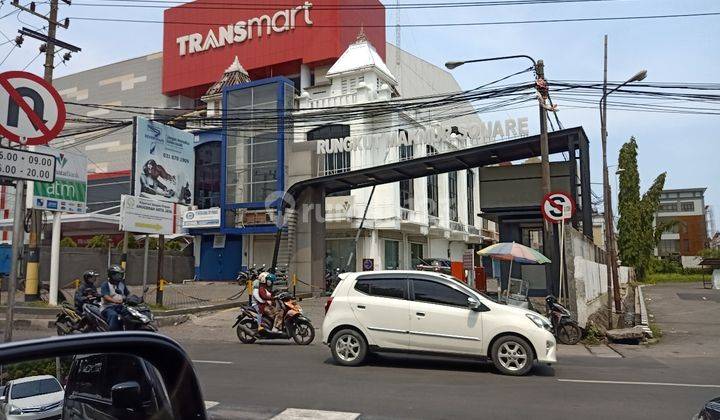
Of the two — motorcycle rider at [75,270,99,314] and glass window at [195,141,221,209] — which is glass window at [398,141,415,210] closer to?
glass window at [195,141,221,209]

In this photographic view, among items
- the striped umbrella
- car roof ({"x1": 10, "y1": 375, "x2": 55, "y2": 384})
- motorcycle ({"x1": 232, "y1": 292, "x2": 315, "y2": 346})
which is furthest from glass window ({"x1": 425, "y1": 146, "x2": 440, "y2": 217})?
car roof ({"x1": 10, "y1": 375, "x2": 55, "y2": 384})

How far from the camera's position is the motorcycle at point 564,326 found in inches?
504

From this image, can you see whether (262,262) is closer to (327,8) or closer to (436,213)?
(436,213)

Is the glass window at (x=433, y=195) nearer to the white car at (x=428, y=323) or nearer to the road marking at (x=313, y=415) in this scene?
the white car at (x=428, y=323)

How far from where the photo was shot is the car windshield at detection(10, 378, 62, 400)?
6.47 ft

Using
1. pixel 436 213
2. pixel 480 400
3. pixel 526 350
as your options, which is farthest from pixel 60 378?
pixel 436 213

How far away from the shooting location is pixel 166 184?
813 inches

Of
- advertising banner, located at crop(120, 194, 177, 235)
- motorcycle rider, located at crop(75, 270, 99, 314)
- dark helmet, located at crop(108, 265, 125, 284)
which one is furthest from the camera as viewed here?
advertising banner, located at crop(120, 194, 177, 235)

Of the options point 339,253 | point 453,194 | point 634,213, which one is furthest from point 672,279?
point 339,253

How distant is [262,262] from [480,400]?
105ft

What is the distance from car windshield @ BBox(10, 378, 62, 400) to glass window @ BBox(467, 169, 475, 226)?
52.2m

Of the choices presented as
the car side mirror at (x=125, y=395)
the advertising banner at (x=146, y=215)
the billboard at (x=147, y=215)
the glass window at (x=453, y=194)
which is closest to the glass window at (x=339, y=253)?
the glass window at (x=453, y=194)

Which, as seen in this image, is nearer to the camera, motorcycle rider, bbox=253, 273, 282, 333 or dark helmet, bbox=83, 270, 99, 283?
dark helmet, bbox=83, 270, 99, 283

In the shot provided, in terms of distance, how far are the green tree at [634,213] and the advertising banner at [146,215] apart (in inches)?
1500
